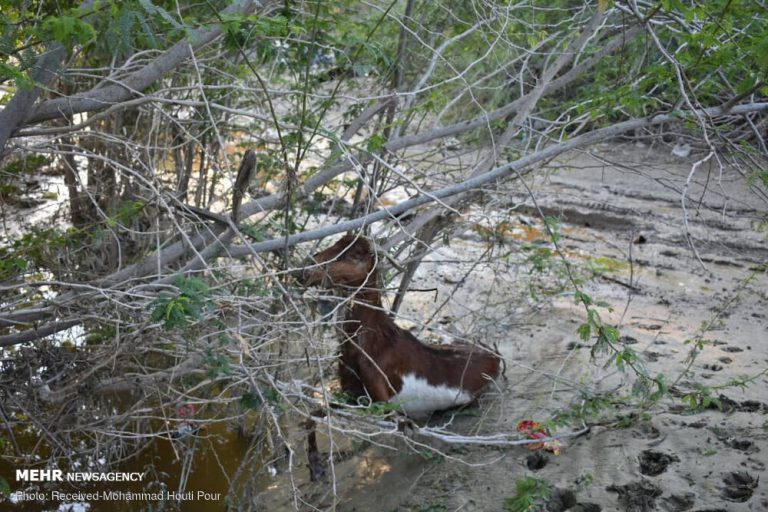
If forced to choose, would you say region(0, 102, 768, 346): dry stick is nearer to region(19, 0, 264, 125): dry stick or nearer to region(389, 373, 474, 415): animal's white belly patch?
region(19, 0, 264, 125): dry stick

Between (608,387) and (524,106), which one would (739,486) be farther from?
(524,106)

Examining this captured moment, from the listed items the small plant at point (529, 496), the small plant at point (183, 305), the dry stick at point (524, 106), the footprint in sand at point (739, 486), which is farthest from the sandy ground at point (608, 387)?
the small plant at point (183, 305)

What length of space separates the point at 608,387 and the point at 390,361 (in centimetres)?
128

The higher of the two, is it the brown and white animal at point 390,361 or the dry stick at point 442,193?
the dry stick at point 442,193

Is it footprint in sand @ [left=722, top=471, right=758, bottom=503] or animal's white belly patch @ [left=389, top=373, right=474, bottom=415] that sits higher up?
footprint in sand @ [left=722, top=471, right=758, bottom=503]

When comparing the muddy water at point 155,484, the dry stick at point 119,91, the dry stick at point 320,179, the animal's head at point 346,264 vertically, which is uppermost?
the dry stick at point 119,91

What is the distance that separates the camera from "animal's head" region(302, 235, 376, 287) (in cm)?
391

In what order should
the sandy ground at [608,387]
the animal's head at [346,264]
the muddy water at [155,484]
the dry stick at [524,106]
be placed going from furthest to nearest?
the muddy water at [155,484] < the dry stick at [524,106] < the animal's head at [346,264] < the sandy ground at [608,387]

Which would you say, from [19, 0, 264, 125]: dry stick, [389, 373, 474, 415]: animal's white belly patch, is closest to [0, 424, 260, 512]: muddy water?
[389, 373, 474, 415]: animal's white belly patch

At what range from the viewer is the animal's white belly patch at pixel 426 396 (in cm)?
445

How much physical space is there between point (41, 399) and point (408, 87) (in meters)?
3.02

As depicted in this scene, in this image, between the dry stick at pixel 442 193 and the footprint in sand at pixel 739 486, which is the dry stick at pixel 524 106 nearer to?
the dry stick at pixel 442 193

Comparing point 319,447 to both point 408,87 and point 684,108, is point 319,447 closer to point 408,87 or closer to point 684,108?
point 408,87

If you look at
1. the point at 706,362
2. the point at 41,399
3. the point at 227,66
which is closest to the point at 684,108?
the point at 706,362
